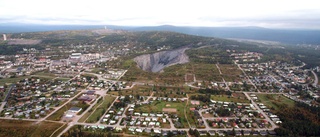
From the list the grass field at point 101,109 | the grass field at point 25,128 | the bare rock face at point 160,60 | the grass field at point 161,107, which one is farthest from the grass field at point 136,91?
the bare rock face at point 160,60

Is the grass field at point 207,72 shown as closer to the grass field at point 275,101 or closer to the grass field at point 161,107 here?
the grass field at point 275,101

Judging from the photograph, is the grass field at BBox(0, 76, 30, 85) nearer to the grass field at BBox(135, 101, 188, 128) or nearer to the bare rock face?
the grass field at BBox(135, 101, 188, 128)

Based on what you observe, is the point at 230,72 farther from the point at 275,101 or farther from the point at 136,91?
the point at 136,91

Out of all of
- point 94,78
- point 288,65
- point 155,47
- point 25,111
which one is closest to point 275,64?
point 288,65

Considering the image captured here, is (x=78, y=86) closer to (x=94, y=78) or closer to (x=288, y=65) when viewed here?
(x=94, y=78)

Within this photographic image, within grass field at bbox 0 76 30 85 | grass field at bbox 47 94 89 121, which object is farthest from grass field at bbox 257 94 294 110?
grass field at bbox 0 76 30 85

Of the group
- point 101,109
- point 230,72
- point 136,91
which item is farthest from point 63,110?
point 230,72
